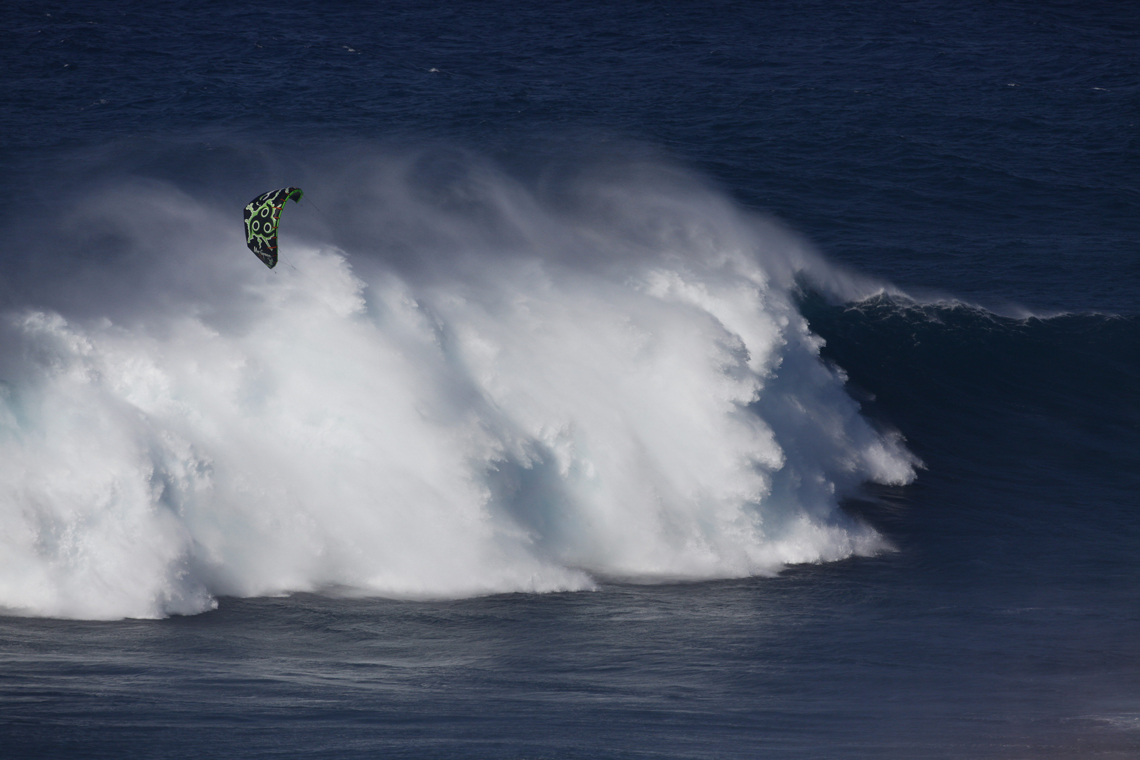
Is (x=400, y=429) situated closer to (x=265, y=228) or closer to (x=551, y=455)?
(x=551, y=455)

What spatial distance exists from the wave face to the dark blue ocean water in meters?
0.05

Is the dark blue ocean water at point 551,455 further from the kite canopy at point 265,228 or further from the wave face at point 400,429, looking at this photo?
the kite canopy at point 265,228

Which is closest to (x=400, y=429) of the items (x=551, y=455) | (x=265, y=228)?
(x=551, y=455)

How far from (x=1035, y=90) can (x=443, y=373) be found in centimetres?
3055

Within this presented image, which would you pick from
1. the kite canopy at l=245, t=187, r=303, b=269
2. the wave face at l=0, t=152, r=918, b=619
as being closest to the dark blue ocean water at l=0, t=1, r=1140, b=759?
the wave face at l=0, t=152, r=918, b=619

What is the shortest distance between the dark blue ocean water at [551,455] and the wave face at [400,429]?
54 millimetres

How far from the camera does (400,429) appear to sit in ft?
53.5

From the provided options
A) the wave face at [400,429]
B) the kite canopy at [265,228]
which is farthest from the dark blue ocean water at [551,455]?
the kite canopy at [265,228]

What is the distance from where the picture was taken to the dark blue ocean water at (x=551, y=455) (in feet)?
39.3

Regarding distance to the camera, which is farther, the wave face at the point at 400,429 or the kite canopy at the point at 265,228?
the kite canopy at the point at 265,228

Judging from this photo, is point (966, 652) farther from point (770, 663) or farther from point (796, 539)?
point (796, 539)

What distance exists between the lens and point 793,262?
25.4 metres

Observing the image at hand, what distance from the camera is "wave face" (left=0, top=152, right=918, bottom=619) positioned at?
1457 centimetres

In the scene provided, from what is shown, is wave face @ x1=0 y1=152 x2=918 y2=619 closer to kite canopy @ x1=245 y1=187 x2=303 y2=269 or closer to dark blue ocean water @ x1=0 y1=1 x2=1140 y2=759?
dark blue ocean water @ x1=0 y1=1 x2=1140 y2=759
